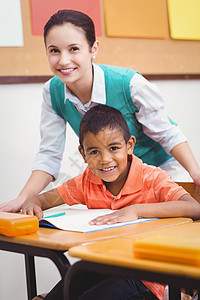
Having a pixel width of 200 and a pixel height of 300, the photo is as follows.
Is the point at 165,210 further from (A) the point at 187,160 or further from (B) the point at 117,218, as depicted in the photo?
(A) the point at 187,160

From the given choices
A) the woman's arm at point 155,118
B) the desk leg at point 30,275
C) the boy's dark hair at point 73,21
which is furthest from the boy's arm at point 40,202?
the boy's dark hair at point 73,21

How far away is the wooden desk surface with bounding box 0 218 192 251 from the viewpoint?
83cm

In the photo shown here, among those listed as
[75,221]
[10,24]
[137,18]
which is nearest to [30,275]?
[75,221]

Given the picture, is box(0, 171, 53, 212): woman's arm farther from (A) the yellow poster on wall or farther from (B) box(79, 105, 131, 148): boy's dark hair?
(A) the yellow poster on wall

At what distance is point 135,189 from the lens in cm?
122

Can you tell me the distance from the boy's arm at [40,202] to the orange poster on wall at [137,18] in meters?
1.13

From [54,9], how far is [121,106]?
801 millimetres

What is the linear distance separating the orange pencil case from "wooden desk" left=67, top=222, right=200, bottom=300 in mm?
238

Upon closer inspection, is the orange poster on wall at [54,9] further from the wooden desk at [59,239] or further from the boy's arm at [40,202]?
the wooden desk at [59,239]

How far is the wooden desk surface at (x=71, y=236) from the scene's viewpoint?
83 centimetres

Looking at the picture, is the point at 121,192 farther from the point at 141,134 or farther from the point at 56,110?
the point at 56,110

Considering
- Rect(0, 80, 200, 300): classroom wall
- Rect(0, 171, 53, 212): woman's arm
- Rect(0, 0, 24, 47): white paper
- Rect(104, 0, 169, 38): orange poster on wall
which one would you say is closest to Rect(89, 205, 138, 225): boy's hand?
Rect(0, 171, 53, 212): woman's arm

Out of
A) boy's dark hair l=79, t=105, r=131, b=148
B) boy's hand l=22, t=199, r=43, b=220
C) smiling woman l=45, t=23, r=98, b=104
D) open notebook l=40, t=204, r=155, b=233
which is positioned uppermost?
smiling woman l=45, t=23, r=98, b=104

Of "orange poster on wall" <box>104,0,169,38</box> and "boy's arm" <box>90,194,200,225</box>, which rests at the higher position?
"orange poster on wall" <box>104,0,169,38</box>
